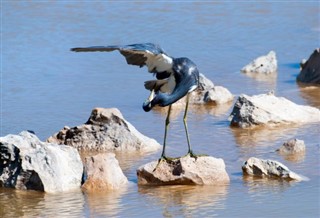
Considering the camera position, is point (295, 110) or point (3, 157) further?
point (295, 110)

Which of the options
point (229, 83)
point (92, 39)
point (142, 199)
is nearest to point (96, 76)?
point (229, 83)

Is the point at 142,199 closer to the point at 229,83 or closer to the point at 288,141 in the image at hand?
the point at 288,141

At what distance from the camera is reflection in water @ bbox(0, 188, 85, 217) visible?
27.0 feet

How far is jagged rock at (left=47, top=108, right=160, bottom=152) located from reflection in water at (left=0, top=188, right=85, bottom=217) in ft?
4.99

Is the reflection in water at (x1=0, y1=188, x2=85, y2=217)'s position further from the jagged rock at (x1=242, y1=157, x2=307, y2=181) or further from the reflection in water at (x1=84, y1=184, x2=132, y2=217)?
the jagged rock at (x1=242, y1=157, x2=307, y2=181)

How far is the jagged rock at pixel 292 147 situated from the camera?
995 cm

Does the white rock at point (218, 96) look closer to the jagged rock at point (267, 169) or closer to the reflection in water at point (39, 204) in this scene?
the jagged rock at point (267, 169)

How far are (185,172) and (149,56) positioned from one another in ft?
3.66

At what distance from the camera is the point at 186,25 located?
19062 millimetres

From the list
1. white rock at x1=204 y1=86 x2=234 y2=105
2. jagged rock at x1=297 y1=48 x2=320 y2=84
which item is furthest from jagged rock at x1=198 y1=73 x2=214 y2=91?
jagged rock at x1=297 y1=48 x2=320 y2=84

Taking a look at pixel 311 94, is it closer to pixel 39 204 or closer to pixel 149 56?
pixel 149 56

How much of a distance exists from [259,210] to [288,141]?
7.14ft

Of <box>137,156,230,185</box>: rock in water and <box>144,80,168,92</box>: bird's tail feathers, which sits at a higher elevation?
<box>144,80,168,92</box>: bird's tail feathers

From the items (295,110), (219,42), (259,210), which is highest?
(219,42)
